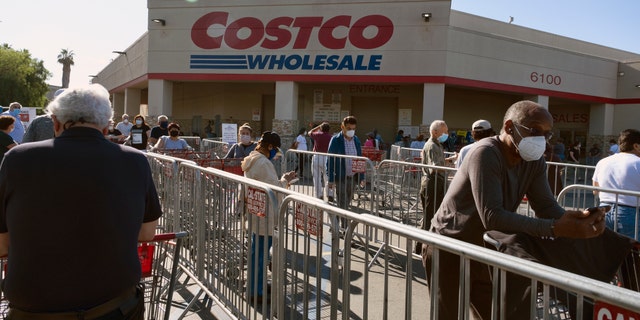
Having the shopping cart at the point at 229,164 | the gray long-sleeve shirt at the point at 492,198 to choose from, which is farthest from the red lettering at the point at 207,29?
the gray long-sleeve shirt at the point at 492,198

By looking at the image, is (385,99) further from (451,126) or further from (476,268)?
(476,268)

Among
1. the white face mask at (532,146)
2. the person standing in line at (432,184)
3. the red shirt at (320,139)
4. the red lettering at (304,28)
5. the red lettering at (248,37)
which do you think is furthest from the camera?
the red lettering at (248,37)

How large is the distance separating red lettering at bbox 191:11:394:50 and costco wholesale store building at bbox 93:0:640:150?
0.05m

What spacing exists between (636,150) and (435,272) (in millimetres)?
5009

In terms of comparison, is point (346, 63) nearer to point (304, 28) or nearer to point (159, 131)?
point (304, 28)

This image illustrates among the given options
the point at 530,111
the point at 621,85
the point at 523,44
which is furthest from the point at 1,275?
the point at 621,85

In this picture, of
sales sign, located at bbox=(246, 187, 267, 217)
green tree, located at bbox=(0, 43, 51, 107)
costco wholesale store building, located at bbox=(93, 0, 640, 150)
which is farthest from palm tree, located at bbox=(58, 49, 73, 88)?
sales sign, located at bbox=(246, 187, 267, 217)

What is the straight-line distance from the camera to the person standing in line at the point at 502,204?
2.65 meters

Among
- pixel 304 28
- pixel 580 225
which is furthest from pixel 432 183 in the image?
pixel 304 28

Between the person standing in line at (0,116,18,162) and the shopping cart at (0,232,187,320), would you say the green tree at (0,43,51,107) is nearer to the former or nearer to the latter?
the person standing in line at (0,116,18,162)

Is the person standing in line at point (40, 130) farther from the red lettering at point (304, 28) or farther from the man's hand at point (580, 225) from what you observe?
the red lettering at point (304, 28)

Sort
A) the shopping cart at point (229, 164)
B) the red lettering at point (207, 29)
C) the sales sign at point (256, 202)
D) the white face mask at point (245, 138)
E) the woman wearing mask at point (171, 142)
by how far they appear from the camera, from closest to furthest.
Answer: the sales sign at point (256, 202), the shopping cart at point (229, 164), the white face mask at point (245, 138), the woman wearing mask at point (171, 142), the red lettering at point (207, 29)

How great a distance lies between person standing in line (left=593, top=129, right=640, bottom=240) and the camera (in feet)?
17.7

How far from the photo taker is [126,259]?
7.54 ft
